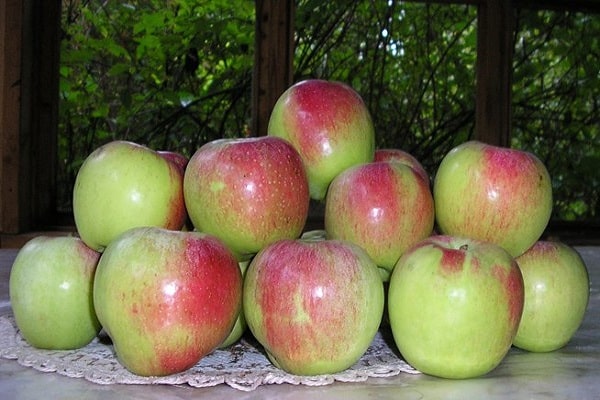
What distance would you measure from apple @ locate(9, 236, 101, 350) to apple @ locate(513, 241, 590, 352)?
52 centimetres

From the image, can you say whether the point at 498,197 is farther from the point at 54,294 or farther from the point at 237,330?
the point at 54,294

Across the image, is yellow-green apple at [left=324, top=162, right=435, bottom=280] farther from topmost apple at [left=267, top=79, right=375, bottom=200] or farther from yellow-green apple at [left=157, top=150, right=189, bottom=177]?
yellow-green apple at [left=157, top=150, right=189, bottom=177]

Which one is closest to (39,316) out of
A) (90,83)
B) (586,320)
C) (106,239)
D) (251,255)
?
(106,239)

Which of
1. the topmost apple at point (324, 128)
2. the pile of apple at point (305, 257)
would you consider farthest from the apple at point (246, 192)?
the topmost apple at point (324, 128)

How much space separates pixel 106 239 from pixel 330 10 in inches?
107

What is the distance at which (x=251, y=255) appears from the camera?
849 millimetres

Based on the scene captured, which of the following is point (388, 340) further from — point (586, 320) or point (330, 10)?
point (330, 10)

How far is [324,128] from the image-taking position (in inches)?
36.5

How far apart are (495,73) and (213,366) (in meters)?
2.59

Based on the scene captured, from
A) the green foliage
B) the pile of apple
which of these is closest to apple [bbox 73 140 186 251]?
the pile of apple

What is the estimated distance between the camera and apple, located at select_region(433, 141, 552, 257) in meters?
0.81

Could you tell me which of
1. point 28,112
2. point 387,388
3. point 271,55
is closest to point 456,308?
point 387,388

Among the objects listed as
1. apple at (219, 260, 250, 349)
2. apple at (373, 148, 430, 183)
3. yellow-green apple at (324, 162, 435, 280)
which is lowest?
apple at (219, 260, 250, 349)

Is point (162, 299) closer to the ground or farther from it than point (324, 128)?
closer to the ground
